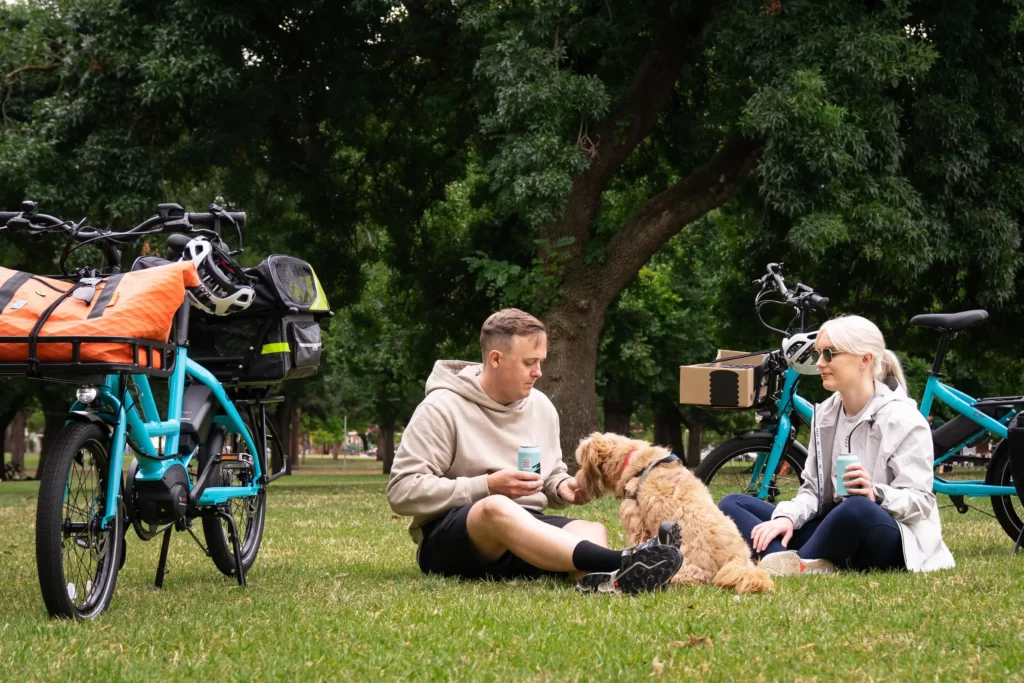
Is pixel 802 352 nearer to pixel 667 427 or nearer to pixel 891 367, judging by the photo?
pixel 891 367

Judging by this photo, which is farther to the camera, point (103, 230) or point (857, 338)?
point (857, 338)

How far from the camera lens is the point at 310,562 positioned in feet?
24.5

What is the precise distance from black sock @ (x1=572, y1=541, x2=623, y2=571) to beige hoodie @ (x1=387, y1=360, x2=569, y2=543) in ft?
1.73

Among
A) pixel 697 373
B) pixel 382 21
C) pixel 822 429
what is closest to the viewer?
pixel 822 429

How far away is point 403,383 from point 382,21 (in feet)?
73.2

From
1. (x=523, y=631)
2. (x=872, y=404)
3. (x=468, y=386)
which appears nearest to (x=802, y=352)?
(x=872, y=404)

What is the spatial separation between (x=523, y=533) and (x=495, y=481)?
266mm

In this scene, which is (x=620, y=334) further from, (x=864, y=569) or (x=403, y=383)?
(x=864, y=569)

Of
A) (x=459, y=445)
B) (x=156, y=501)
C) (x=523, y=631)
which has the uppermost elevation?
(x=459, y=445)

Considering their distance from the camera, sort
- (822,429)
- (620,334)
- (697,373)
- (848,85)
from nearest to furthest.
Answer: (822,429) → (697,373) → (848,85) → (620,334)

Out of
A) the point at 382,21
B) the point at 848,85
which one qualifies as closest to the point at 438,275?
the point at 382,21

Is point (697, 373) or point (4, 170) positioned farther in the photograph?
point (4, 170)

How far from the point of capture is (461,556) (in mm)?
5816

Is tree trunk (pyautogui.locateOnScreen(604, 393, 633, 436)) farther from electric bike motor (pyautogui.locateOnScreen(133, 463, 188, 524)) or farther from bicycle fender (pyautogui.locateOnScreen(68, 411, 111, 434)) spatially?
bicycle fender (pyautogui.locateOnScreen(68, 411, 111, 434))
